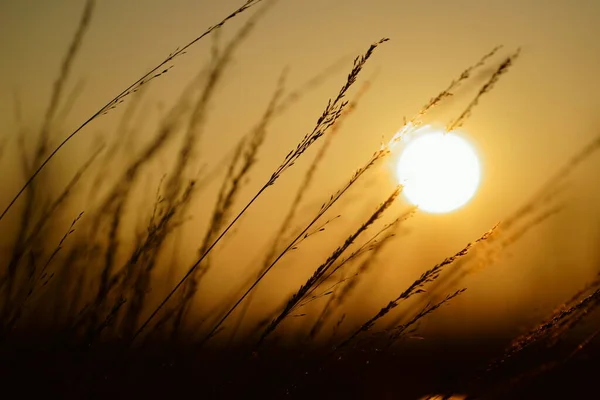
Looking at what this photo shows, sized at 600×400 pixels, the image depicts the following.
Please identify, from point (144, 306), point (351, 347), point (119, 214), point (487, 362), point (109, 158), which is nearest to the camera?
point (487, 362)

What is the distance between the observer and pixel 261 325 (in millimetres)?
1770

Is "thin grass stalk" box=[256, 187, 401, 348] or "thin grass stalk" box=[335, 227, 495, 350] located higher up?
"thin grass stalk" box=[256, 187, 401, 348]

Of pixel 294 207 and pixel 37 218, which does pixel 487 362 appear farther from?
pixel 37 218

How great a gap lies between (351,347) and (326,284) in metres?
0.30

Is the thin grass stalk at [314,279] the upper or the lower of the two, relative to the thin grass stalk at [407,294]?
upper

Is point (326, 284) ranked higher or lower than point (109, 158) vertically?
lower

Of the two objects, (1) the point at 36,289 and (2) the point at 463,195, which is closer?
(1) the point at 36,289

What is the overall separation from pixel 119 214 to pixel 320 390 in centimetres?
79

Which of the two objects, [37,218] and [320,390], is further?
[320,390]

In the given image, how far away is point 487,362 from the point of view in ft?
4.43

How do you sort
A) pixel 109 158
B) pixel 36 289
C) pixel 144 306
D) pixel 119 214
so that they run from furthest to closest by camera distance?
pixel 109 158, pixel 119 214, pixel 144 306, pixel 36 289

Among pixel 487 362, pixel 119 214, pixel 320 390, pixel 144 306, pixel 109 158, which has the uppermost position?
pixel 109 158

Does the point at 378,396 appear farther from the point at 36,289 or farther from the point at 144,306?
the point at 36,289

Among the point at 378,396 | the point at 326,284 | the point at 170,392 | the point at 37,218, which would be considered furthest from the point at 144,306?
the point at 378,396
